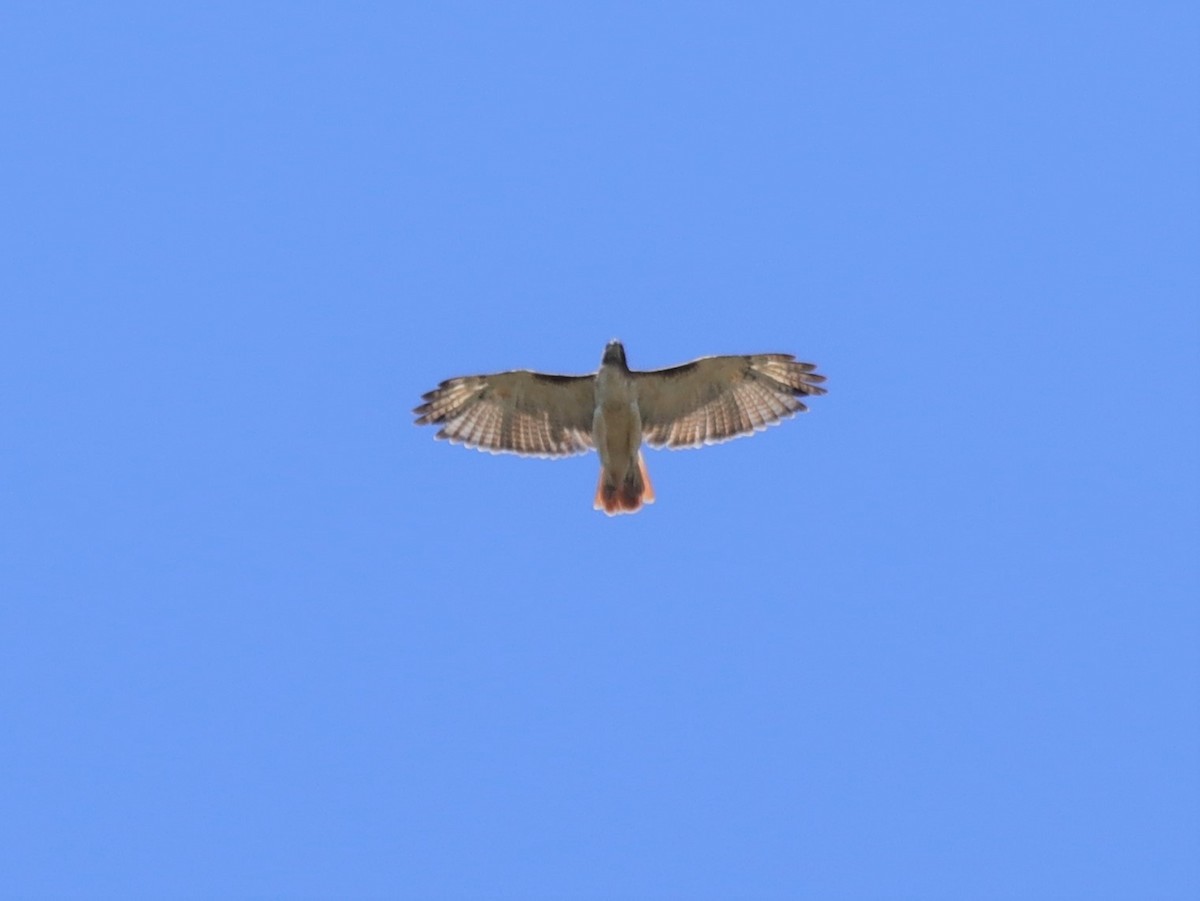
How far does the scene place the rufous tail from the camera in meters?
19.6

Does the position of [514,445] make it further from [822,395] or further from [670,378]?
[822,395]

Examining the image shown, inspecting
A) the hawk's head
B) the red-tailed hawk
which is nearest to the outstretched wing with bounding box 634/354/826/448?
the red-tailed hawk

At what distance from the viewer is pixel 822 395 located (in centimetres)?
2009

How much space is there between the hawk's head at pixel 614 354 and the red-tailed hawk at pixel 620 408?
1 cm

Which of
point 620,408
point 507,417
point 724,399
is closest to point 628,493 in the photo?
point 620,408

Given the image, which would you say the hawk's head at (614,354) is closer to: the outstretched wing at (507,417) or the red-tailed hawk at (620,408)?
the red-tailed hawk at (620,408)

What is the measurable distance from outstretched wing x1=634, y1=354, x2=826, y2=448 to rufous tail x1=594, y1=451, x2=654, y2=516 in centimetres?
70

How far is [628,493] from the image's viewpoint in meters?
19.6

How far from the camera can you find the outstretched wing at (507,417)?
20000 mm

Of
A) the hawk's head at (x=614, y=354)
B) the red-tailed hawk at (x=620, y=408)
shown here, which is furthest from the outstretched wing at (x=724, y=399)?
the hawk's head at (x=614, y=354)

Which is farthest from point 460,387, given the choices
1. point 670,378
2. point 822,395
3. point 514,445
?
point 822,395

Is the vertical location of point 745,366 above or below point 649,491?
above

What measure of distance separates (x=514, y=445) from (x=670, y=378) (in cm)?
233

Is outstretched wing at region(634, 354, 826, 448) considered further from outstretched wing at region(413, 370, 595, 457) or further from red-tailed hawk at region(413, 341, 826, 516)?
outstretched wing at region(413, 370, 595, 457)
